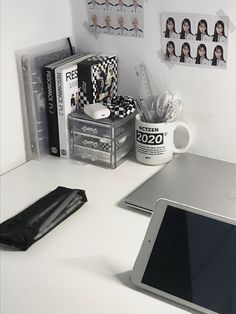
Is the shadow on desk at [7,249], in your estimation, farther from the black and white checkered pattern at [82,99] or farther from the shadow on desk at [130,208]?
the black and white checkered pattern at [82,99]

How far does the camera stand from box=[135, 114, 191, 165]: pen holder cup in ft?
4.20

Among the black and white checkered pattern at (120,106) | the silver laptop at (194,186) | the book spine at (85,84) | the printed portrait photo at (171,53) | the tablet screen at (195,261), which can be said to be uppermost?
the printed portrait photo at (171,53)

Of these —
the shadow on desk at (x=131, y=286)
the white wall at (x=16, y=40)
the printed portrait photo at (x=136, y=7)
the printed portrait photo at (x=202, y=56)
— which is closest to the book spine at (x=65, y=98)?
the white wall at (x=16, y=40)

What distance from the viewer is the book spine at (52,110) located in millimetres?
1327

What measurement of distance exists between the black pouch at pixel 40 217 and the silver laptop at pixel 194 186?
0.42 feet

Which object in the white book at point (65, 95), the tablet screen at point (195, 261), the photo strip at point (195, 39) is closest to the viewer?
the tablet screen at point (195, 261)

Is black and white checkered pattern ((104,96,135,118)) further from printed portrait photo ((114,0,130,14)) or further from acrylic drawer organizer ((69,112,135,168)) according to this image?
printed portrait photo ((114,0,130,14))

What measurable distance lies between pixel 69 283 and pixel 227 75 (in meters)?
0.65

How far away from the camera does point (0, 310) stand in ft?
2.77

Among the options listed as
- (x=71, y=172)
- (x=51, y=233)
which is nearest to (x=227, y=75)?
(x=71, y=172)

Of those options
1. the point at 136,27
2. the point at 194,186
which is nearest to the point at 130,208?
the point at 194,186

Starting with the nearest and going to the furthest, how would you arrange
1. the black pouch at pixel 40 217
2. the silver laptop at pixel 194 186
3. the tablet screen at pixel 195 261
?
the tablet screen at pixel 195 261 → the black pouch at pixel 40 217 → the silver laptop at pixel 194 186

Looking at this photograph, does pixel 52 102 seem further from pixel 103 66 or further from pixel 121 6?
pixel 121 6

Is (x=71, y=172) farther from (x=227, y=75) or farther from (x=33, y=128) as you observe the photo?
(x=227, y=75)
